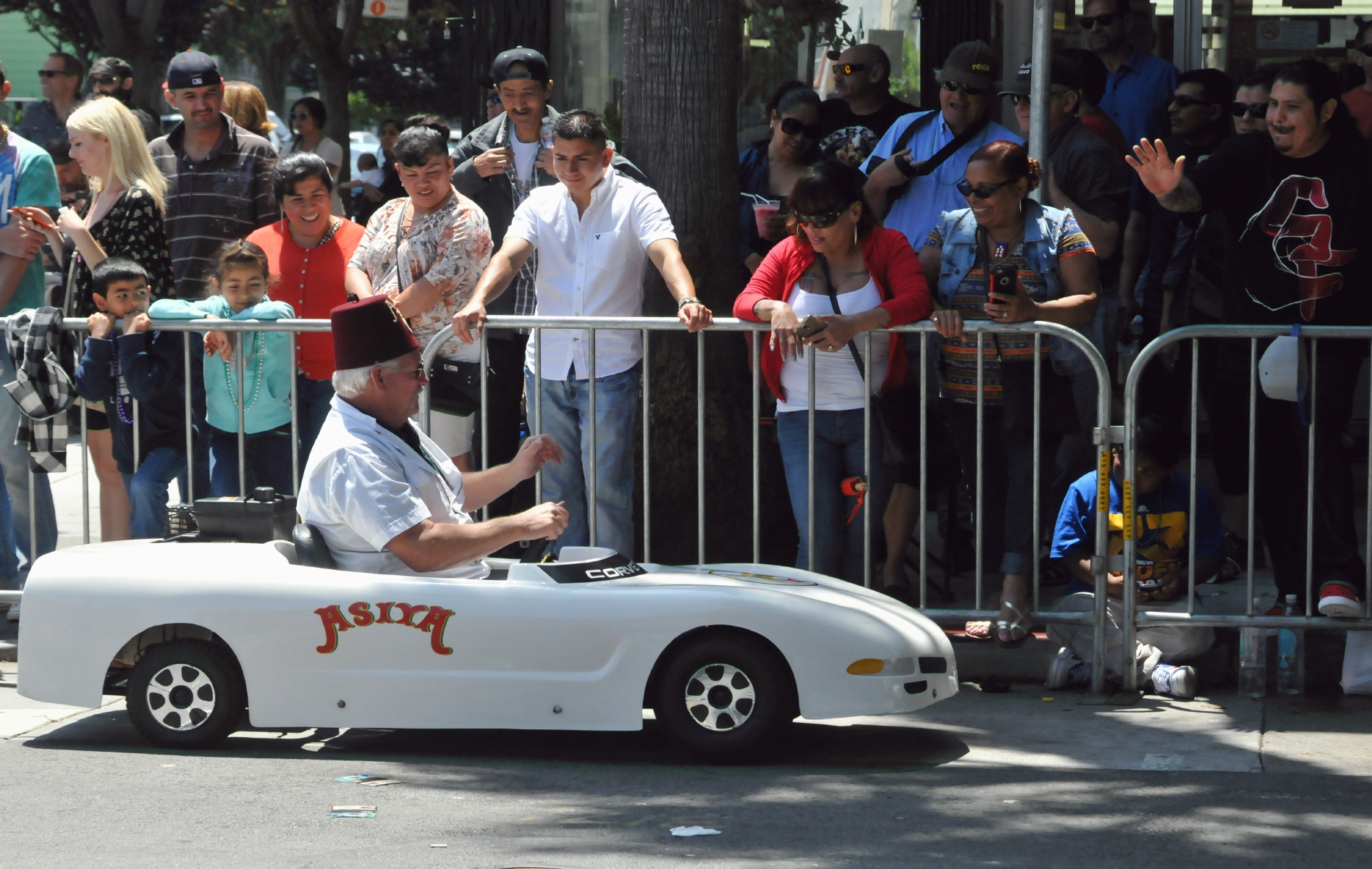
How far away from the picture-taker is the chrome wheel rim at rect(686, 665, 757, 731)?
5.63 m

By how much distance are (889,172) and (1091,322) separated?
132cm

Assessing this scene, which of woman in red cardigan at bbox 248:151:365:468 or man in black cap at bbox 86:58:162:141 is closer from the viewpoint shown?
woman in red cardigan at bbox 248:151:365:468

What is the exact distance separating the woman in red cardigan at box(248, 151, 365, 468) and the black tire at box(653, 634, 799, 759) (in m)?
2.63

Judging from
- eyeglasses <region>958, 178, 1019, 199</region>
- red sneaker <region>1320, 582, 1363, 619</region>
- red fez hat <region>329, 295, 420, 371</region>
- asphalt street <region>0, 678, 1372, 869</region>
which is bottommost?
asphalt street <region>0, 678, 1372, 869</region>

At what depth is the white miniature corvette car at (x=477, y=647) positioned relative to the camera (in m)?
5.57

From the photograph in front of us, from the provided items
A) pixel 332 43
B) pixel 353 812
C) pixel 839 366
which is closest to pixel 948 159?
pixel 839 366

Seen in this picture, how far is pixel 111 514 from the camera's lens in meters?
7.57

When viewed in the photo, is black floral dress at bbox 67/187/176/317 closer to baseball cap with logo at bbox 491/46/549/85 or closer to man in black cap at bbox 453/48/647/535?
man in black cap at bbox 453/48/647/535

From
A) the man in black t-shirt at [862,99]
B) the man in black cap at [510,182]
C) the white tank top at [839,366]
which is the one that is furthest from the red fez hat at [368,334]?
the man in black t-shirt at [862,99]

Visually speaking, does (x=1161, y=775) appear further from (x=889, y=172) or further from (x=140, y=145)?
(x=140, y=145)

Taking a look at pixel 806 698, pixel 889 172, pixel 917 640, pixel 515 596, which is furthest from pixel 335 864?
pixel 889 172

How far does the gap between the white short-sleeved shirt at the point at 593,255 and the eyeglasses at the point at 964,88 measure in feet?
4.76

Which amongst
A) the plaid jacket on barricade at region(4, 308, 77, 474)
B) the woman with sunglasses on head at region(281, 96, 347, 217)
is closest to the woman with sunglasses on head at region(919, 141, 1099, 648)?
the plaid jacket on barricade at region(4, 308, 77, 474)

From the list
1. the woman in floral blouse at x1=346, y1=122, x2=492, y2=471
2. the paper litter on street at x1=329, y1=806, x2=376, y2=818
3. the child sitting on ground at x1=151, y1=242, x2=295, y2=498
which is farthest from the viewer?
the woman in floral blouse at x1=346, y1=122, x2=492, y2=471
